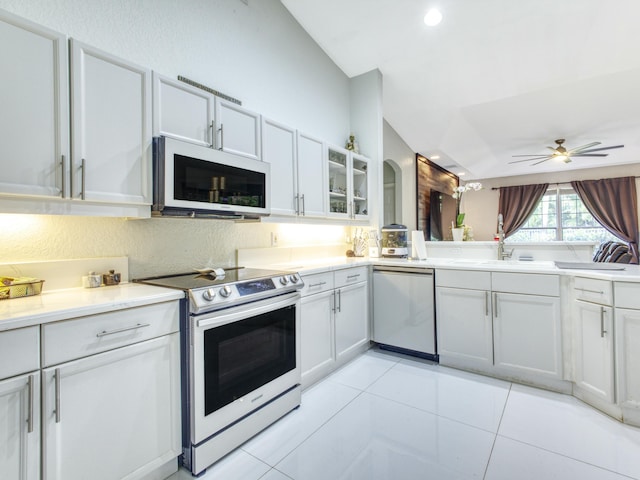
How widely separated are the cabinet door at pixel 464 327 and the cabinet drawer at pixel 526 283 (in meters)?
0.13

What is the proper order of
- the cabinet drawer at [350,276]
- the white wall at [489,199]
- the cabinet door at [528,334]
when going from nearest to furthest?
the cabinet door at [528,334] < the cabinet drawer at [350,276] < the white wall at [489,199]

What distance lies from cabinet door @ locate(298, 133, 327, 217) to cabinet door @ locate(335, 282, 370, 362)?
2.59ft

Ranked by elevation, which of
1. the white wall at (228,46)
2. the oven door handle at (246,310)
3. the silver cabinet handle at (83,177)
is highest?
the white wall at (228,46)

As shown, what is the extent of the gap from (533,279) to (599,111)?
11.0 feet

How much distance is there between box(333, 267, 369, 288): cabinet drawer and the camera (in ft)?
8.83

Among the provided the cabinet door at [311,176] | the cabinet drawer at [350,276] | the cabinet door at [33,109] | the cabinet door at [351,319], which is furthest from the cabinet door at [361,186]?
the cabinet door at [33,109]

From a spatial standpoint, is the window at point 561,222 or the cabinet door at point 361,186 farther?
the window at point 561,222

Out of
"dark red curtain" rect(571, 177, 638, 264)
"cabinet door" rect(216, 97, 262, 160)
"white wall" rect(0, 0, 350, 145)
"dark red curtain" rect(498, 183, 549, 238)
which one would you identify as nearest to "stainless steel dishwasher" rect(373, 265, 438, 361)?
"cabinet door" rect(216, 97, 262, 160)

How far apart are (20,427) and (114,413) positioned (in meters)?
0.30

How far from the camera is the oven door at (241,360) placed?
5.15ft

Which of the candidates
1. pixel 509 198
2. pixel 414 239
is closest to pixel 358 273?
pixel 414 239

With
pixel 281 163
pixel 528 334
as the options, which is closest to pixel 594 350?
pixel 528 334

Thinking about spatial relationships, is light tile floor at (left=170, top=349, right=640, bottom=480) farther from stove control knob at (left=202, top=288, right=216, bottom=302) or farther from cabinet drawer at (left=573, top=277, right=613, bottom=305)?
stove control knob at (left=202, top=288, right=216, bottom=302)

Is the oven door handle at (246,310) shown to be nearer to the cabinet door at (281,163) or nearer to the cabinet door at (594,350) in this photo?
the cabinet door at (281,163)
